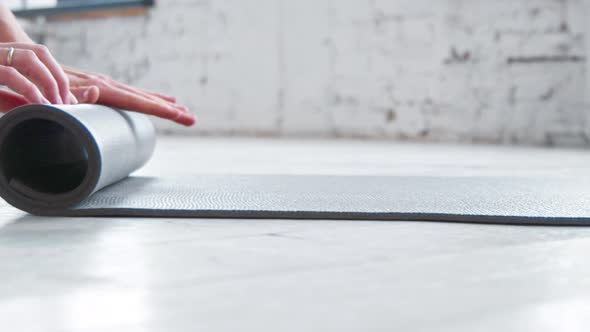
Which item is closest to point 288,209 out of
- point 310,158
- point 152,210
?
point 152,210

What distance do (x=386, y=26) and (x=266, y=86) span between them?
95 centimetres

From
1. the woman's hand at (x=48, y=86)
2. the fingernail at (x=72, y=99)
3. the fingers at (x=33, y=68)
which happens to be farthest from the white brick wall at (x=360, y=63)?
the fingers at (x=33, y=68)

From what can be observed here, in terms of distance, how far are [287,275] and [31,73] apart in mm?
766

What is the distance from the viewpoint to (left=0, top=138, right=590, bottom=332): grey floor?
0.68 metres

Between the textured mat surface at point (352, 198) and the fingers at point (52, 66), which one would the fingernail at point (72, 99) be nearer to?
the fingers at point (52, 66)

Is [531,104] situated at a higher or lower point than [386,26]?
lower

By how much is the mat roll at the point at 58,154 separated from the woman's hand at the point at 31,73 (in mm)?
50

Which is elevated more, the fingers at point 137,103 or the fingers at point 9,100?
the fingers at point 9,100

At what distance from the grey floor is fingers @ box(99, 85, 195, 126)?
1.34 feet

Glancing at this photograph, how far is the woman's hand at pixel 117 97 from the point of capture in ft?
5.36

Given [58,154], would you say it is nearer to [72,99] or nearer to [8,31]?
[72,99]

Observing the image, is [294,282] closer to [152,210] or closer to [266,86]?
[152,210]

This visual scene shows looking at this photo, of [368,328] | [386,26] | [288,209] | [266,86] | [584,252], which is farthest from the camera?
[266,86]

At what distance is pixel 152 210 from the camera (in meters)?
1.32
